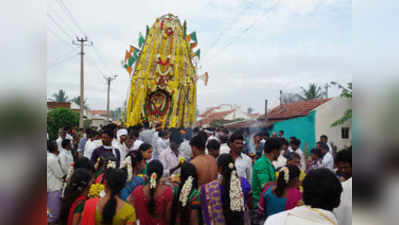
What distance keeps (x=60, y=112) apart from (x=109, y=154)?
54.8 ft

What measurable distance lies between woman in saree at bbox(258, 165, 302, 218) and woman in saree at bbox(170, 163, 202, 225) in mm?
662

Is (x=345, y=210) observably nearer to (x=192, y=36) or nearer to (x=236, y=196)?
(x=236, y=196)

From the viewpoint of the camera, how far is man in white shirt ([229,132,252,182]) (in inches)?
185

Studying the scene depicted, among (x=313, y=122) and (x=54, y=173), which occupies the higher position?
(x=313, y=122)

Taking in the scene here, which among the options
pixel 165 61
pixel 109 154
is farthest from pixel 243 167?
pixel 165 61

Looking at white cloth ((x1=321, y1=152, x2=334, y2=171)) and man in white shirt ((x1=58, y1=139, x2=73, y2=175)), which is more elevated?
man in white shirt ((x1=58, y1=139, x2=73, y2=175))

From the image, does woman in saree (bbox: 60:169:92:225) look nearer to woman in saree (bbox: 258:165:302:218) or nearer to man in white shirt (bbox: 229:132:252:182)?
woman in saree (bbox: 258:165:302:218)

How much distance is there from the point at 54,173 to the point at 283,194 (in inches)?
125

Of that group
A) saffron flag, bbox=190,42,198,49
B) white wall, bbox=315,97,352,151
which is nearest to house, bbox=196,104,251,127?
saffron flag, bbox=190,42,198,49

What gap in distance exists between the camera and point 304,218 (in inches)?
64.8

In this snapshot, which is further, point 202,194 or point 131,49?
point 131,49

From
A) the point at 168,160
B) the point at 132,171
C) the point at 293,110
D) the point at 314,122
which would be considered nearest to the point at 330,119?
the point at 314,122

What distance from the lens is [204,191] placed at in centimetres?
301

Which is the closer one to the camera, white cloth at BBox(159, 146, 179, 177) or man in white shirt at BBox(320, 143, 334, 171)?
man in white shirt at BBox(320, 143, 334, 171)
